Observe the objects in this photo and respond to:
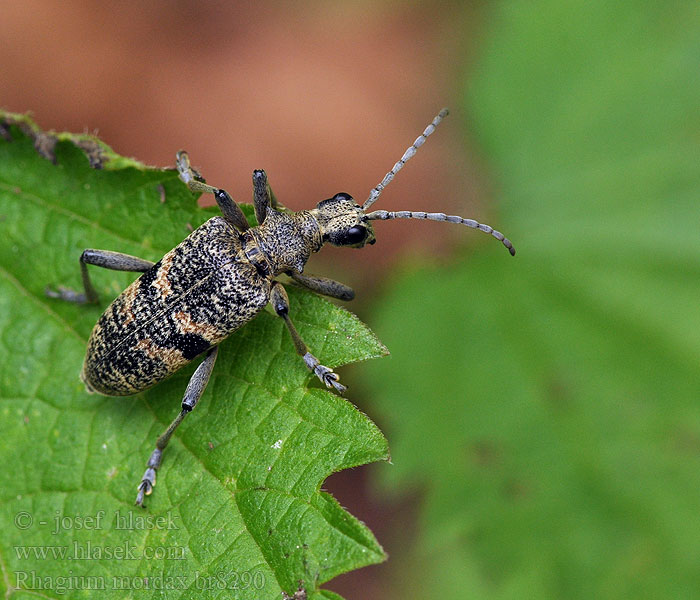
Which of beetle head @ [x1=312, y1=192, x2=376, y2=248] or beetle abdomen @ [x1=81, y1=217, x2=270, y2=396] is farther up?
beetle head @ [x1=312, y1=192, x2=376, y2=248]

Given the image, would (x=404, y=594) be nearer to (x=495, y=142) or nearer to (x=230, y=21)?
(x=495, y=142)

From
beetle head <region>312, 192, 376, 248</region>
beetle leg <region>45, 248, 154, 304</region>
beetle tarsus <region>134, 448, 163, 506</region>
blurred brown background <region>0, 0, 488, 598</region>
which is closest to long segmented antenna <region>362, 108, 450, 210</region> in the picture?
beetle head <region>312, 192, 376, 248</region>

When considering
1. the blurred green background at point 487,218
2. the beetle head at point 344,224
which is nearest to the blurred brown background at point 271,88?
the blurred green background at point 487,218

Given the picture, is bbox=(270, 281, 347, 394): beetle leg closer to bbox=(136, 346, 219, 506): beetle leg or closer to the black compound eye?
bbox=(136, 346, 219, 506): beetle leg

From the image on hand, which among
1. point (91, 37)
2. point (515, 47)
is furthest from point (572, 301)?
point (91, 37)

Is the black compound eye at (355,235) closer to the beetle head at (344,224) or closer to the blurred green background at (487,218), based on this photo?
the beetle head at (344,224)
